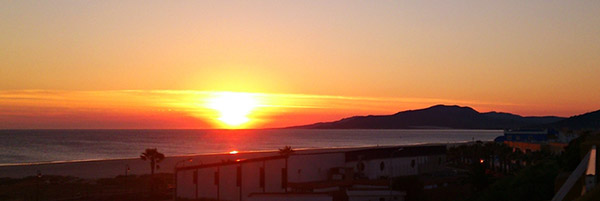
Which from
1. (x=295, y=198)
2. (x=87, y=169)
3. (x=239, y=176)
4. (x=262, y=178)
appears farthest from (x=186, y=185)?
(x=87, y=169)

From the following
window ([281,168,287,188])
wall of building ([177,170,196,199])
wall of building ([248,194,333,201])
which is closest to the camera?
wall of building ([248,194,333,201])

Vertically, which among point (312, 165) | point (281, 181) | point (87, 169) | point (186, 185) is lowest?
point (87, 169)

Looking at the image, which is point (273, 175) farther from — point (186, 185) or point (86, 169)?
point (86, 169)

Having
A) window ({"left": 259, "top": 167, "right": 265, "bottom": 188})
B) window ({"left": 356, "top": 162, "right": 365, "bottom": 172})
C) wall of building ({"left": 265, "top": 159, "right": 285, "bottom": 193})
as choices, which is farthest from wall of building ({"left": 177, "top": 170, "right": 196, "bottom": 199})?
window ({"left": 356, "top": 162, "right": 365, "bottom": 172})

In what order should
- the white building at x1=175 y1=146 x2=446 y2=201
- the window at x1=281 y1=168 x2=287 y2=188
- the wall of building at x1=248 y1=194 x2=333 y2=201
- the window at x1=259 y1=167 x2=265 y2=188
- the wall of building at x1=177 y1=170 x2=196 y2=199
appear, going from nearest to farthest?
1. the wall of building at x1=248 y1=194 x2=333 y2=201
2. the white building at x1=175 y1=146 x2=446 y2=201
3. the window at x1=259 y1=167 x2=265 y2=188
4. the wall of building at x1=177 y1=170 x2=196 y2=199
5. the window at x1=281 y1=168 x2=287 y2=188

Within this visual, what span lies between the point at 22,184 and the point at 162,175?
15961 mm

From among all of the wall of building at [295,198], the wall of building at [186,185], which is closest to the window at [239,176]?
the wall of building at [186,185]

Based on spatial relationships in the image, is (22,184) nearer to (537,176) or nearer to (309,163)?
(309,163)

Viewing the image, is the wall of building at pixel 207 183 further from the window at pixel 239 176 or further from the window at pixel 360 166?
the window at pixel 360 166

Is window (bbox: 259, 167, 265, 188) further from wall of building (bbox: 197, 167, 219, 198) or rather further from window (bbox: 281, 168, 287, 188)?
wall of building (bbox: 197, 167, 219, 198)

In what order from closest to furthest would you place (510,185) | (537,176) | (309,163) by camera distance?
(537,176) → (510,185) → (309,163)

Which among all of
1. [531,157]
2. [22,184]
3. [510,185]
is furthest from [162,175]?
[510,185]

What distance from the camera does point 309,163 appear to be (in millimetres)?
46906

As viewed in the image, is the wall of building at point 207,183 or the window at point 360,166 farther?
the window at point 360,166
